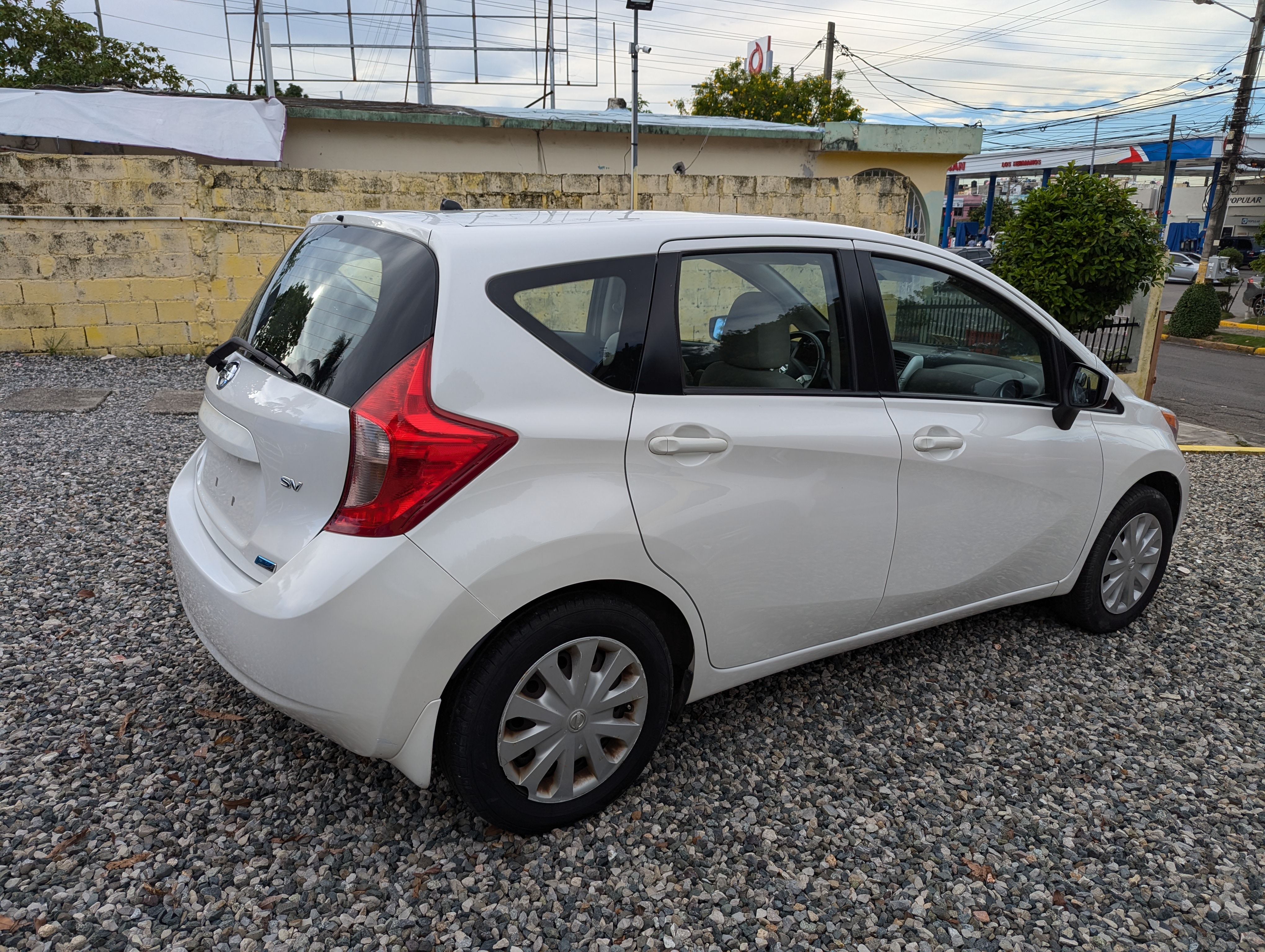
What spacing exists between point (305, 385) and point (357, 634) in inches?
26.7

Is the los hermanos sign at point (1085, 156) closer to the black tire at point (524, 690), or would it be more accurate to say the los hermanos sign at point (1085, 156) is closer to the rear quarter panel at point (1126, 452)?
the rear quarter panel at point (1126, 452)

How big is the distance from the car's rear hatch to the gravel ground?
793mm

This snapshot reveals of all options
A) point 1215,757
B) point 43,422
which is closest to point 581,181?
point 43,422

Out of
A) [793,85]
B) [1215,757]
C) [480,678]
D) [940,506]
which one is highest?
[793,85]

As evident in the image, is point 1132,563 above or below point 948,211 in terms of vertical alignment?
below

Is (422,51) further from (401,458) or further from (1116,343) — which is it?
(401,458)

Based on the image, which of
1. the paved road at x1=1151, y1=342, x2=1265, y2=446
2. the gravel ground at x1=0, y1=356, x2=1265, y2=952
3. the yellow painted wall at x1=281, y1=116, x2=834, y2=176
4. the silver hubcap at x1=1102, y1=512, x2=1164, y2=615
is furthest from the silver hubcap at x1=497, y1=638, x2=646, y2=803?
the yellow painted wall at x1=281, y1=116, x2=834, y2=176

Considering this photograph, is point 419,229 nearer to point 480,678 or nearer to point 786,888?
point 480,678

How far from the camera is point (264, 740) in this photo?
2.91 metres

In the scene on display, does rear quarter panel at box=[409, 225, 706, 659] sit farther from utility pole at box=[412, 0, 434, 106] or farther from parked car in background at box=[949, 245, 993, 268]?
parked car in background at box=[949, 245, 993, 268]

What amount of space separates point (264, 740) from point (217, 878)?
25.3 inches

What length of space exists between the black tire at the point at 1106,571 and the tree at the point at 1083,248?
6.01 m

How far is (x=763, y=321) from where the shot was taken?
110 inches

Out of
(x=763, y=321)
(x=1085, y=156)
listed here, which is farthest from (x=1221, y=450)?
(x=1085, y=156)
